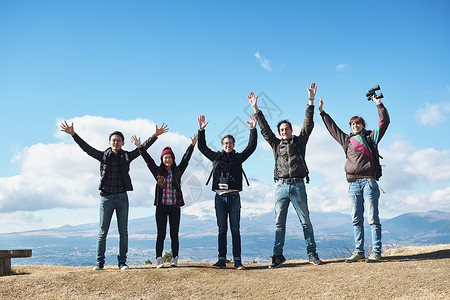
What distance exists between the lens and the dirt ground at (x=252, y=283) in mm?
6555

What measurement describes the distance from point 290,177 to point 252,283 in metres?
2.37

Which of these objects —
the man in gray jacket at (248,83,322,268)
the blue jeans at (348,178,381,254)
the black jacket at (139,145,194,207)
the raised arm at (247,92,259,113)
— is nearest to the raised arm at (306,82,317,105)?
the man in gray jacket at (248,83,322,268)

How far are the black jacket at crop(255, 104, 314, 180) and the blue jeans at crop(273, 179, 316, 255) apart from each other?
0.25m

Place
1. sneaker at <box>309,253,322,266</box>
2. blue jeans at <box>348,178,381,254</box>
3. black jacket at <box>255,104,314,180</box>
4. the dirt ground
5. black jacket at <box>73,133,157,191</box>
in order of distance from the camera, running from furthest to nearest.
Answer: black jacket at <box>73,133,157,191</box>, sneaker at <box>309,253,322,266</box>, black jacket at <box>255,104,314,180</box>, blue jeans at <box>348,178,381,254</box>, the dirt ground

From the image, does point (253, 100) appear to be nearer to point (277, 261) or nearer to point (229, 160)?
point (229, 160)

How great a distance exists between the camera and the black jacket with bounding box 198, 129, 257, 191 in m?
8.46

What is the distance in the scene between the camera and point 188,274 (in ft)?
25.7

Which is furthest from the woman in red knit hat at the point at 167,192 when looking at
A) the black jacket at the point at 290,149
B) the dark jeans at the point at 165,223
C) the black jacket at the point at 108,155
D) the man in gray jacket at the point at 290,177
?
the man in gray jacket at the point at 290,177

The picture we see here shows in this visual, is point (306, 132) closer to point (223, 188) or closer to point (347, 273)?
point (223, 188)

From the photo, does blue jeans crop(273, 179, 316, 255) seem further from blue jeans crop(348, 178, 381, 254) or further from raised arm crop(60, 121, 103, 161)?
raised arm crop(60, 121, 103, 161)

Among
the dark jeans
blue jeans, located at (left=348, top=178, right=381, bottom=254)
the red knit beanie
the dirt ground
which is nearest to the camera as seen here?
the dirt ground

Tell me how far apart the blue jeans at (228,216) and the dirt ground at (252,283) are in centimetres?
52

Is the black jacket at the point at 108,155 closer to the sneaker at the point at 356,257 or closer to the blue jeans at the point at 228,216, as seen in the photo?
the blue jeans at the point at 228,216

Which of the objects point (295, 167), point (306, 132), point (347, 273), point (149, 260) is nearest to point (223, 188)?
point (295, 167)
